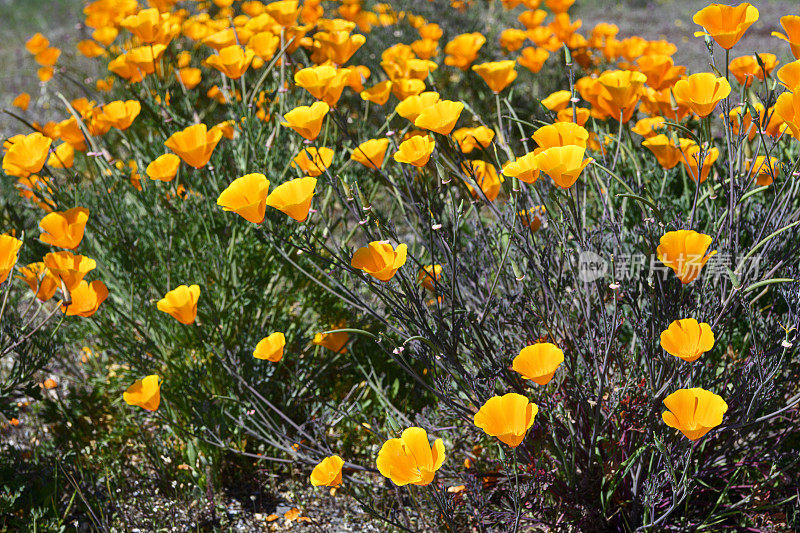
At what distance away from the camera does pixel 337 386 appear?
233 cm

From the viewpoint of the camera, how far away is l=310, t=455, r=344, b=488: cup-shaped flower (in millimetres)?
1408

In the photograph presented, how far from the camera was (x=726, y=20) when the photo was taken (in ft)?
4.98

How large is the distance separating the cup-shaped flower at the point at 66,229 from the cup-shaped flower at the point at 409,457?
1018mm

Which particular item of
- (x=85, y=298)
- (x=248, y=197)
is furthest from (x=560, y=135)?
(x=85, y=298)

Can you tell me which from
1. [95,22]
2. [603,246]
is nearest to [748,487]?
[603,246]

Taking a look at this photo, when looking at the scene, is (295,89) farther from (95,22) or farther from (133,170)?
(95,22)

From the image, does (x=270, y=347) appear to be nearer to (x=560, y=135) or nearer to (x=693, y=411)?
(x=560, y=135)

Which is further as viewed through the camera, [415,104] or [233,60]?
[233,60]

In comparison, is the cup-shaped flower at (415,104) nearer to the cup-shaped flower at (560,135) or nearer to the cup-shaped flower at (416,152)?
the cup-shaped flower at (416,152)

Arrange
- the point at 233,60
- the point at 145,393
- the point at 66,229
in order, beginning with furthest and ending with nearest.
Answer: the point at 233,60 → the point at 66,229 → the point at 145,393

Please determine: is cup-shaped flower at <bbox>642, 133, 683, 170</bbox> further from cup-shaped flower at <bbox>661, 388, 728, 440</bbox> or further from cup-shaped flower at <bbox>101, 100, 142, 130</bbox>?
cup-shaped flower at <bbox>101, 100, 142, 130</bbox>

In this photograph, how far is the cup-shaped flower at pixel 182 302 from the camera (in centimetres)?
164

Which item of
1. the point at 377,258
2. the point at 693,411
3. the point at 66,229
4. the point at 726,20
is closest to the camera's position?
the point at 693,411

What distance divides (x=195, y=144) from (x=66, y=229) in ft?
1.33
